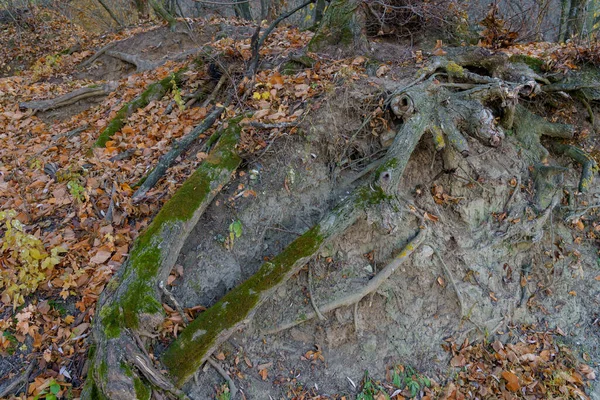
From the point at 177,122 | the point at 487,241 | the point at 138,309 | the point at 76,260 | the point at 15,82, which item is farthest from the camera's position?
the point at 15,82

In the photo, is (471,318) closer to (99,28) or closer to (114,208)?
(114,208)

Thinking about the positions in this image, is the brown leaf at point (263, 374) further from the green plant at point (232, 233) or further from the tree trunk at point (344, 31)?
the tree trunk at point (344, 31)

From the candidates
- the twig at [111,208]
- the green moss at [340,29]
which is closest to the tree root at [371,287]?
the twig at [111,208]

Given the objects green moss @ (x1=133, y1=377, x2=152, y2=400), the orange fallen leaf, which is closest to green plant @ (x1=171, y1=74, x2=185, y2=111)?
green moss @ (x1=133, y1=377, x2=152, y2=400)

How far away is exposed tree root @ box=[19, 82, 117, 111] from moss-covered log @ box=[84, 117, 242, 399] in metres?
4.18

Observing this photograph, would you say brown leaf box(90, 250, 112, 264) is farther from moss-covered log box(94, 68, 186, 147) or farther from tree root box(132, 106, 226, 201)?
moss-covered log box(94, 68, 186, 147)

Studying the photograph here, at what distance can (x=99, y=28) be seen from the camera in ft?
48.1

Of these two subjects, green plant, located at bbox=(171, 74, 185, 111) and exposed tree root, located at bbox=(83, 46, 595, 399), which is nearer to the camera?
exposed tree root, located at bbox=(83, 46, 595, 399)

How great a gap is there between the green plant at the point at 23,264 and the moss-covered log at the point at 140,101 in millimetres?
2160

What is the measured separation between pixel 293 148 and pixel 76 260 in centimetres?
258

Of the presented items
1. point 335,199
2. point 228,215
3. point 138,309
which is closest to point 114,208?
point 228,215

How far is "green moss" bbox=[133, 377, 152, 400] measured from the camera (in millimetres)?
2932

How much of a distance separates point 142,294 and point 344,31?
14.9 ft

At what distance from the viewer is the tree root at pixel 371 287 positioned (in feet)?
13.6
